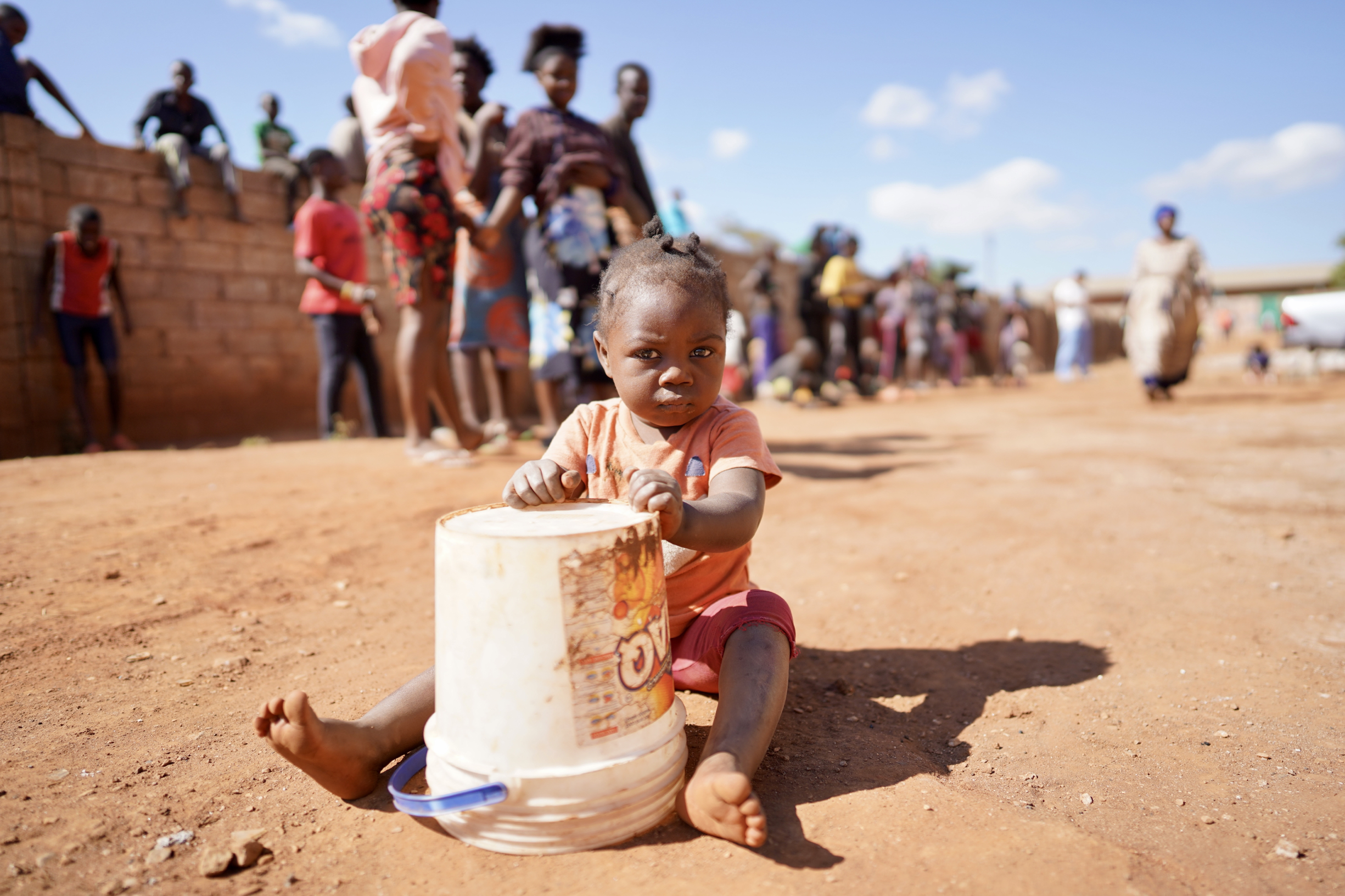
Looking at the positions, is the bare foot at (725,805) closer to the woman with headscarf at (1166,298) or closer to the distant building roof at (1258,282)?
the woman with headscarf at (1166,298)

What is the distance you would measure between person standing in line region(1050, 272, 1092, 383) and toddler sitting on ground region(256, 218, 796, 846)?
15.2m

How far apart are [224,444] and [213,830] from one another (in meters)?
6.11

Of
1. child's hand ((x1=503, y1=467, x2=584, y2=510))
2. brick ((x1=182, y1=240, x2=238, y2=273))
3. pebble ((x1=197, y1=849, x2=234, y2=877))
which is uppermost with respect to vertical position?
brick ((x1=182, y1=240, x2=238, y2=273))

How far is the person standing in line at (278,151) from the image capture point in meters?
7.57

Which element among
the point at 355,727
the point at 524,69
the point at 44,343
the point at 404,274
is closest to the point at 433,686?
the point at 355,727

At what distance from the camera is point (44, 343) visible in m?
5.86

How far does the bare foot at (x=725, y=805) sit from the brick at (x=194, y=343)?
7069 mm

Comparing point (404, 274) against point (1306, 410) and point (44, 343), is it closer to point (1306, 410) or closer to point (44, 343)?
point (44, 343)

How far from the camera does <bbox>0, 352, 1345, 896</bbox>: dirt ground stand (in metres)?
1.35

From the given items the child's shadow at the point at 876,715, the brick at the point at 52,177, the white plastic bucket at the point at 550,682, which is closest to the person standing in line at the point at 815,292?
the brick at the point at 52,177

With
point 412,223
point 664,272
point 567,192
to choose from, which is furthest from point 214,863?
point 567,192

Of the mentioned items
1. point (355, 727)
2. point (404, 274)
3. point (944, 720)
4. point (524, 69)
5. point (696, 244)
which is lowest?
point (944, 720)

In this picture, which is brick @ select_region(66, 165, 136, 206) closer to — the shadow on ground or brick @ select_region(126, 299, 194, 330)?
brick @ select_region(126, 299, 194, 330)

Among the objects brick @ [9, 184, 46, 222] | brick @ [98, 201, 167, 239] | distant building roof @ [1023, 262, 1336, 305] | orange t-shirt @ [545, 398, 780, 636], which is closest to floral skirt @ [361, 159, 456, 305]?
orange t-shirt @ [545, 398, 780, 636]
